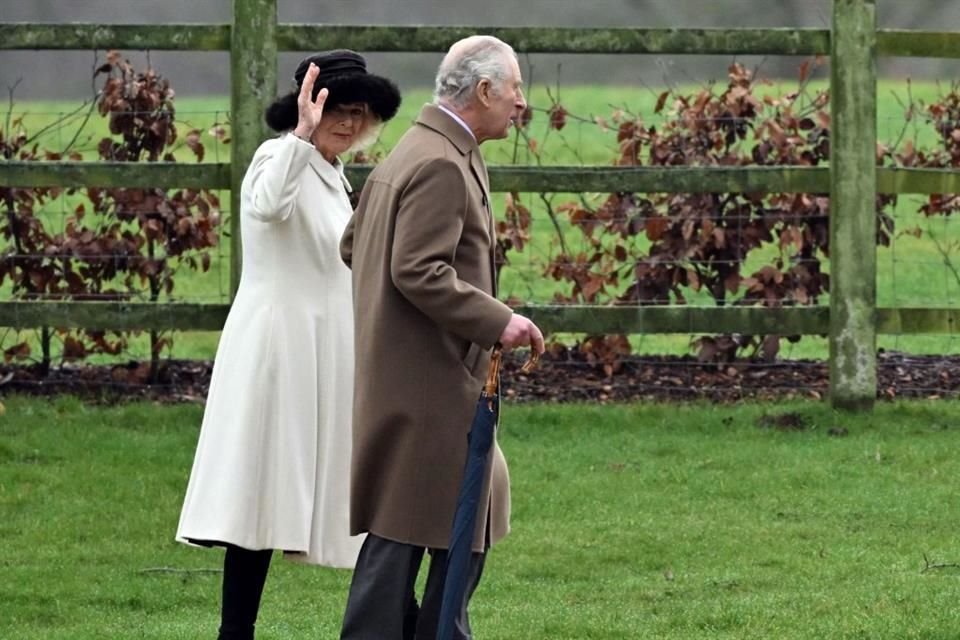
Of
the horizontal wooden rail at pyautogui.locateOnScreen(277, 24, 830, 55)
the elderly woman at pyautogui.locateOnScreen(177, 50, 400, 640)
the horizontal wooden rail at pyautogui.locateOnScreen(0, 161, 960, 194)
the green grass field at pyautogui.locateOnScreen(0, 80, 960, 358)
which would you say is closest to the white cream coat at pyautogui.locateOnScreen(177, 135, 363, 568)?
the elderly woman at pyautogui.locateOnScreen(177, 50, 400, 640)

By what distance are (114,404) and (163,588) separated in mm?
2732

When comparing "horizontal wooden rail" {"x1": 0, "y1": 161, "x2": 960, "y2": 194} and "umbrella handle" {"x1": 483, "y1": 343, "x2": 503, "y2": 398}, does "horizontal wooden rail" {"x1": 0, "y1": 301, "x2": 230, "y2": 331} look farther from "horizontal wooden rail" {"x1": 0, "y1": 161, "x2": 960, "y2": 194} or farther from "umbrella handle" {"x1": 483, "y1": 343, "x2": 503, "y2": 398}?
"umbrella handle" {"x1": 483, "y1": 343, "x2": 503, "y2": 398}

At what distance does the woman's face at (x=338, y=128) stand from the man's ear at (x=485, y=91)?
0.72 meters

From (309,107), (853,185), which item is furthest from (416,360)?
(853,185)

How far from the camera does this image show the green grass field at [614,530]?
6082mm

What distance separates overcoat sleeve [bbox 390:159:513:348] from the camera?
15.0 ft

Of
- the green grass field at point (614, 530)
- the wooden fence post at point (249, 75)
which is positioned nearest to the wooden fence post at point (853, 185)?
the green grass field at point (614, 530)

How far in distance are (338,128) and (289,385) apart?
2.32 feet

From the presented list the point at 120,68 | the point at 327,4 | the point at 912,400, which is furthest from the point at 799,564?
the point at 120,68

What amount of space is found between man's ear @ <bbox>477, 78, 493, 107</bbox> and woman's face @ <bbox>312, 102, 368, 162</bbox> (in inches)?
28.3

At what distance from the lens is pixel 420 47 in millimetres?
8727

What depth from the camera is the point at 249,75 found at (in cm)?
866

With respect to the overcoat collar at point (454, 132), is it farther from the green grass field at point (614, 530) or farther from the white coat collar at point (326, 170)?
the green grass field at point (614, 530)

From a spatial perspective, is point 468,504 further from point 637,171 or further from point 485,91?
point 637,171
